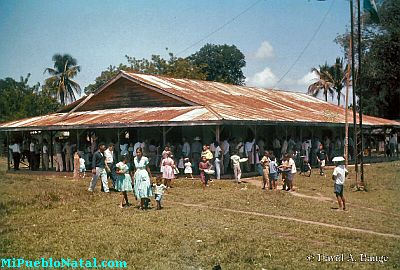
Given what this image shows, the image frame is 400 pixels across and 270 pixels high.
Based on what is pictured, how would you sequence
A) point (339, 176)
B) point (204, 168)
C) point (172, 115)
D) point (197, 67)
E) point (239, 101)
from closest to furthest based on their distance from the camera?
point (339, 176)
point (204, 168)
point (172, 115)
point (239, 101)
point (197, 67)

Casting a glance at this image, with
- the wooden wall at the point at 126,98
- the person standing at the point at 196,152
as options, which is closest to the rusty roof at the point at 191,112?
the wooden wall at the point at 126,98

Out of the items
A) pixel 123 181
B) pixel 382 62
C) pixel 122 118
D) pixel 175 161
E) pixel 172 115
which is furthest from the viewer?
pixel 382 62

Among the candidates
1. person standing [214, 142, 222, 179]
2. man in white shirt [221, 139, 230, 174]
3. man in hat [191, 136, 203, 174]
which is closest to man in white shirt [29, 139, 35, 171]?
man in hat [191, 136, 203, 174]

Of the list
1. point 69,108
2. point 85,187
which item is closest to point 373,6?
point 85,187

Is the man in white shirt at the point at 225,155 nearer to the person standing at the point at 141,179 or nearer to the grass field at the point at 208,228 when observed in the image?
the grass field at the point at 208,228

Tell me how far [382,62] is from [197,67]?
21.6 m

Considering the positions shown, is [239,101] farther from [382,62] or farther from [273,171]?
[382,62]

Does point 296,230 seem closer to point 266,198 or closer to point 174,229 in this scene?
point 174,229

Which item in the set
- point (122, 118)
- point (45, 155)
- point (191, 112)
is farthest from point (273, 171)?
point (45, 155)

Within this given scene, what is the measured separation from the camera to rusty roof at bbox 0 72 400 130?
62.1ft

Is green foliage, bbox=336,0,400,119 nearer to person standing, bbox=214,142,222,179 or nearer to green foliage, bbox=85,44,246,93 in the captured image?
person standing, bbox=214,142,222,179

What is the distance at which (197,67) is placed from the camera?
160 ft

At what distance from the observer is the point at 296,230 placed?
942 centimetres

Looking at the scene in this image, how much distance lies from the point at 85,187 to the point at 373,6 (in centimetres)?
1041
